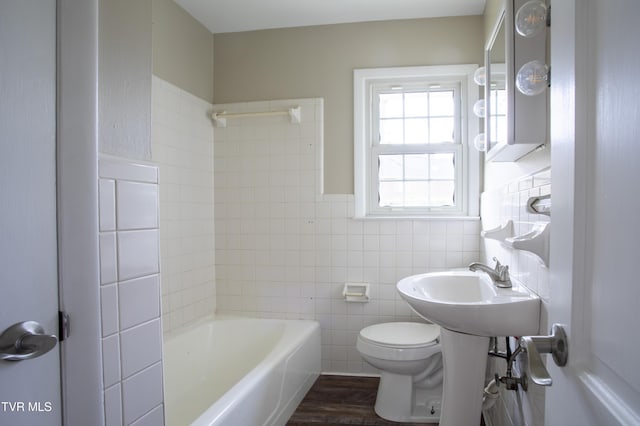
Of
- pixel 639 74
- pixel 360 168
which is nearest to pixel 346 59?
pixel 360 168

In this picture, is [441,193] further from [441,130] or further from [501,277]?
[501,277]

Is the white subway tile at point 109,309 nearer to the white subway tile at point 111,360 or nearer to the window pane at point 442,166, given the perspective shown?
the white subway tile at point 111,360

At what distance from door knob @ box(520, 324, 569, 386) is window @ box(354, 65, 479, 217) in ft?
6.86

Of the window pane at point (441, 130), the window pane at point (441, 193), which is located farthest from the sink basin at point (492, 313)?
the window pane at point (441, 130)

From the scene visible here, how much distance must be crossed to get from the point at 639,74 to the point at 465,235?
2277 millimetres

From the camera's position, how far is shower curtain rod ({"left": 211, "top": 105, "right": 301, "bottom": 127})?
8.73 feet

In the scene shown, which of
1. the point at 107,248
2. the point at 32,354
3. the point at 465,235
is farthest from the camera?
the point at 465,235

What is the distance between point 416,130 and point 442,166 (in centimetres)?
32

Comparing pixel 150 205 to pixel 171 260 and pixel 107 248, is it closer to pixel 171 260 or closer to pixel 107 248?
pixel 107 248

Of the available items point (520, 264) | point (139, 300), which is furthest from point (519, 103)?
point (139, 300)

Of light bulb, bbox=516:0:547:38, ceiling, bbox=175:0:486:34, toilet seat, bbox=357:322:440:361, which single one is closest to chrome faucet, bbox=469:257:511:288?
toilet seat, bbox=357:322:440:361

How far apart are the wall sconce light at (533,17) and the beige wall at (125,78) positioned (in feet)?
3.36

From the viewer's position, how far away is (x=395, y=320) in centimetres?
260

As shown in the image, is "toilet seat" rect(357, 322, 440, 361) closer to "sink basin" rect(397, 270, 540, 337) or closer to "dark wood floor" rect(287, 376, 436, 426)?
"dark wood floor" rect(287, 376, 436, 426)
